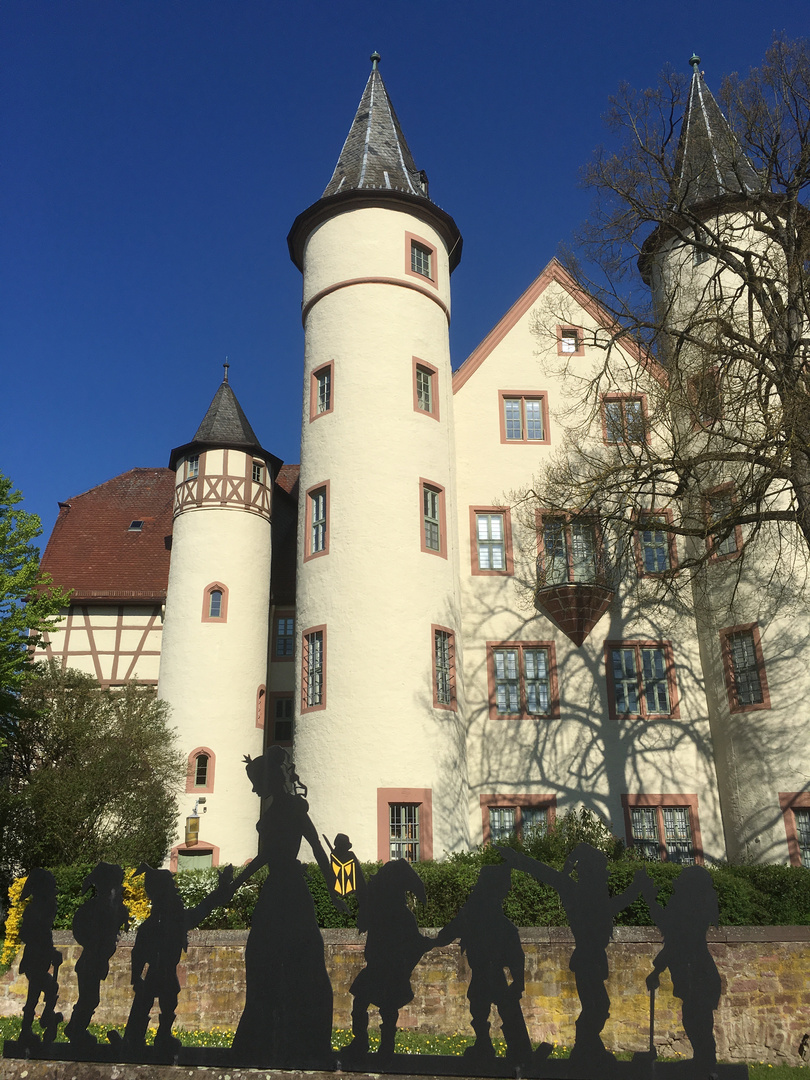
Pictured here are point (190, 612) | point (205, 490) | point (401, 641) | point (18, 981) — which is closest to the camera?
point (18, 981)

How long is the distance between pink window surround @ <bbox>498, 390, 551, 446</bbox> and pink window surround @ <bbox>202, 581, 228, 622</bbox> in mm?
8767

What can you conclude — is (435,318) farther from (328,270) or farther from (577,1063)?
(577,1063)

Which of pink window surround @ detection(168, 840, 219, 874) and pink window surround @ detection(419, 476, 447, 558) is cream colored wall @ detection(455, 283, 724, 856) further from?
pink window surround @ detection(168, 840, 219, 874)

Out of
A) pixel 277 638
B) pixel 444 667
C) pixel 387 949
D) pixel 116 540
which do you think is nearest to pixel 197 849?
pixel 277 638

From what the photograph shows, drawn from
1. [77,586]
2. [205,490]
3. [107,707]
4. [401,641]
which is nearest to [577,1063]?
[401,641]

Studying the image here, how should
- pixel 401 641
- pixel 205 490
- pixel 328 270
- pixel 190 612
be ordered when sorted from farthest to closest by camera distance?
1. pixel 205 490
2. pixel 190 612
3. pixel 328 270
4. pixel 401 641

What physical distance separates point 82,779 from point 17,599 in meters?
5.16

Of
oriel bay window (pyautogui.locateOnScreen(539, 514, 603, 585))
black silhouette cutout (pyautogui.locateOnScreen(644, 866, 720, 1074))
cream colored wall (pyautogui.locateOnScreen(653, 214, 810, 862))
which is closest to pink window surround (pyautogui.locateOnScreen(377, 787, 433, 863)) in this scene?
oriel bay window (pyautogui.locateOnScreen(539, 514, 603, 585))

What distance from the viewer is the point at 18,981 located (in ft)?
42.6

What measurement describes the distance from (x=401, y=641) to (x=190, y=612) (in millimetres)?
8465

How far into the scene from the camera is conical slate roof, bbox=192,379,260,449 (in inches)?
1051

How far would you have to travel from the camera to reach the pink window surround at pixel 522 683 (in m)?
20.9

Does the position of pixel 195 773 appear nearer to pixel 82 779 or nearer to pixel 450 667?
pixel 82 779

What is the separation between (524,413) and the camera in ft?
77.7
